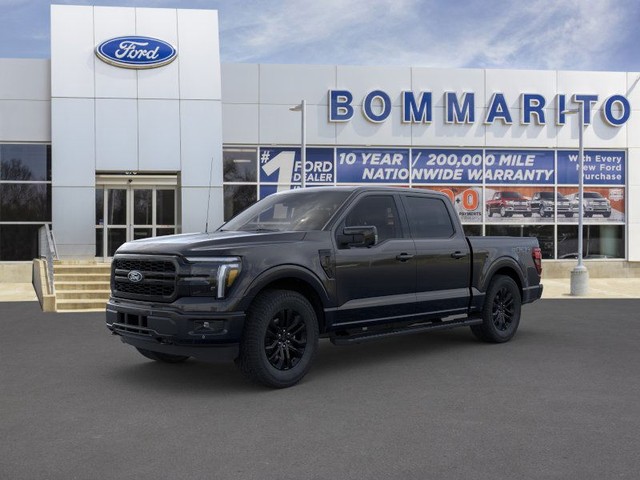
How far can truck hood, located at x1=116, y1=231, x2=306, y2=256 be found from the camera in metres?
6.36

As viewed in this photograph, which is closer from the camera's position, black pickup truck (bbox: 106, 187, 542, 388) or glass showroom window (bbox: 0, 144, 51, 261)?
black pickup truck (bbox: 106, 187, 542, 388)

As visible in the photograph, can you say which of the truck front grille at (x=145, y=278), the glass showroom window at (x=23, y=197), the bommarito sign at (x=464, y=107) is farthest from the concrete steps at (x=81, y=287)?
the bommarito sign at (x=464, y=107)

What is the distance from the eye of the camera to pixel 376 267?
749cm

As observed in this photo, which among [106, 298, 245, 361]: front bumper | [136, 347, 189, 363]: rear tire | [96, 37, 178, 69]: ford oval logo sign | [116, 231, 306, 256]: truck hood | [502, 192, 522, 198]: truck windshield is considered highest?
[96, 37, 178, 69]: ford oval logo sign

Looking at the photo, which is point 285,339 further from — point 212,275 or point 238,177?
point 238,177

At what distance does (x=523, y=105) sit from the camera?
22000mm

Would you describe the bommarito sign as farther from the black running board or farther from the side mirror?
the side mirror

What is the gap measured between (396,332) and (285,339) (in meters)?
1.59

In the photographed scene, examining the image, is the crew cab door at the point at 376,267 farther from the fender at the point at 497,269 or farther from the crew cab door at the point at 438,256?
the fender at the point at 497,269

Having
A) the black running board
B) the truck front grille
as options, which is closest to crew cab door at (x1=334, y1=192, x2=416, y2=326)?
the black running board

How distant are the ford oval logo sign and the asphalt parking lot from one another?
12.6 meters

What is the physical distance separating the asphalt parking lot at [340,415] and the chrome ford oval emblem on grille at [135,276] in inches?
41.0

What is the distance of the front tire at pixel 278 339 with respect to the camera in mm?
6348

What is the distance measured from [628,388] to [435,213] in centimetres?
313
